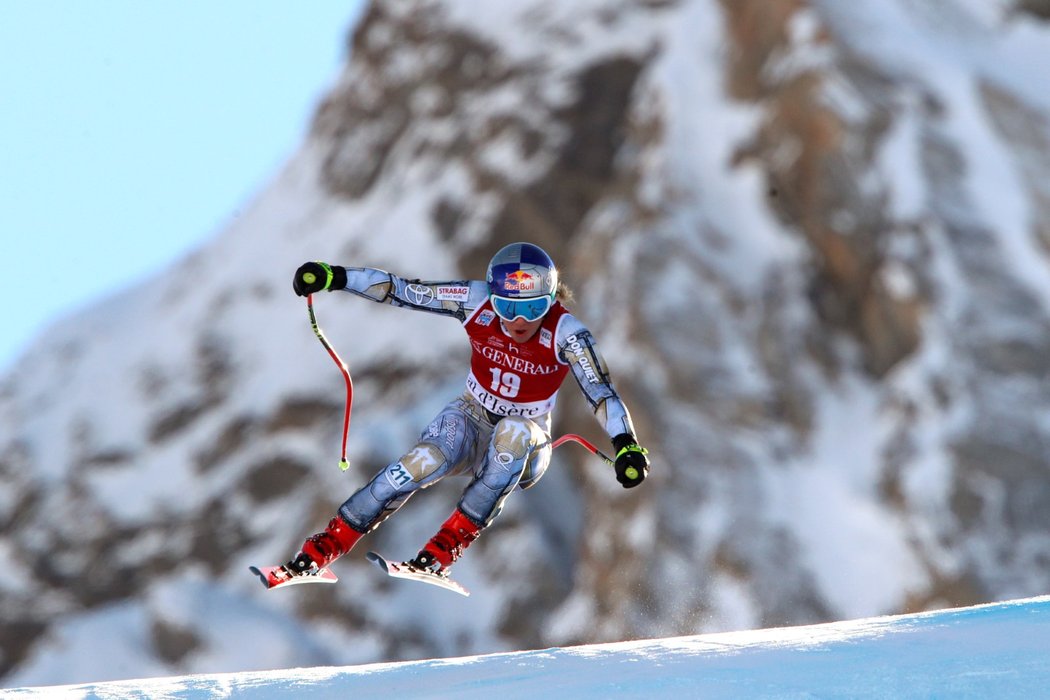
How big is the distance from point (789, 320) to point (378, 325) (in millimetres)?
11996

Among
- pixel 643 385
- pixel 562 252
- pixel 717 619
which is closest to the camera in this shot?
pixel 717 619

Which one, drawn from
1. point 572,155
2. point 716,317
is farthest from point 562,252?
point 716,317

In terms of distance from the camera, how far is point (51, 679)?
3275cm

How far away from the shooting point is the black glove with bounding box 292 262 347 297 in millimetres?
9477

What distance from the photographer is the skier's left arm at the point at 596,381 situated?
9305 millimetres

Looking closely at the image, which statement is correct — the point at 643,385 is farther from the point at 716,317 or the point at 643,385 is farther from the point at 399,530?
the point at 399,530

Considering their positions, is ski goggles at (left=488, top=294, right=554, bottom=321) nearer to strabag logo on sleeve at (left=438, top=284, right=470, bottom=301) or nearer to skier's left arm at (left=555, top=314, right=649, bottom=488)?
skier's left arm at (left=555, top=314, right=649, bottom=488)

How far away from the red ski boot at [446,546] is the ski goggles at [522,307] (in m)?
1.43

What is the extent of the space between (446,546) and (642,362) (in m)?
21.2

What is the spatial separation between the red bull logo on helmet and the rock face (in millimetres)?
17330

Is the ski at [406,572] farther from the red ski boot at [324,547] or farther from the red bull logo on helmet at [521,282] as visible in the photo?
the red bull logo on helmet at [521,282]

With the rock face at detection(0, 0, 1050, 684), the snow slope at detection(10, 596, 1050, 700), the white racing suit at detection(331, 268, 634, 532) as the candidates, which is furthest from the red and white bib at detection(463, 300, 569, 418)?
the rock face at detection(0, 0, 1050, 684)

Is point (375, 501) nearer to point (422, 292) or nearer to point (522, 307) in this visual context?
A: point (422, 292)

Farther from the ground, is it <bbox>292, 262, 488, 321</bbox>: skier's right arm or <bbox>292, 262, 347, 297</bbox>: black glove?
<bbox>292, 262, 347, 297</bbox>: black glove
